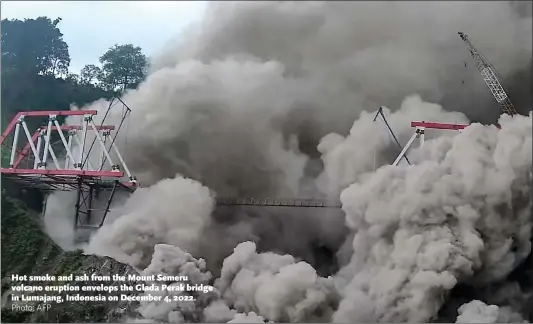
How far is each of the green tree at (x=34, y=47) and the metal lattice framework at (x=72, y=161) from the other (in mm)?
479

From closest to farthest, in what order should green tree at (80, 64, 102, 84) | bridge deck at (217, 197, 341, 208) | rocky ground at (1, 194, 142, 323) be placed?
rocky ground at (1, 194, 142, 323) < bridge deck at (217, 197, 341, 208) < green tree at (80, 64, 102, 84)

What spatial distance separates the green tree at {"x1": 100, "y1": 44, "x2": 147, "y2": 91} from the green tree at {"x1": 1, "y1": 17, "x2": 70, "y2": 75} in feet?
1.37

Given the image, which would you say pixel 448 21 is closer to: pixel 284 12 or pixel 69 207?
pixel 284 12

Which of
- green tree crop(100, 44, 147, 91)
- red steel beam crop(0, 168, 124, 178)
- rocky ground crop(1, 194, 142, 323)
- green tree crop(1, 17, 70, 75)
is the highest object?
green tree crop(1, 17, 70, 75)

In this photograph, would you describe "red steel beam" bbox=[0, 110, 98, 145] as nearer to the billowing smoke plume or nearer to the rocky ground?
the billowing smoke plume

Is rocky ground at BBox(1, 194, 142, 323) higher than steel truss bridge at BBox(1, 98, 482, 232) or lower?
lower

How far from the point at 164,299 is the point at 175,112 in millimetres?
1900

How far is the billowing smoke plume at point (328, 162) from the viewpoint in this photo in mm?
5746

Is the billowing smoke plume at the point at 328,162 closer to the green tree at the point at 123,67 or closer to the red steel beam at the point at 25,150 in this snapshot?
the green tree at the point at 123,67

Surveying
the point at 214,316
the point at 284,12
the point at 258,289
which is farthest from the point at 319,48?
the point at 214,316

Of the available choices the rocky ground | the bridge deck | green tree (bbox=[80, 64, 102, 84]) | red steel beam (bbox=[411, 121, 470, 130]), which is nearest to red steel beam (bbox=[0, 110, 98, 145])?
green tree (bbox=[80, 64, 102, 84])

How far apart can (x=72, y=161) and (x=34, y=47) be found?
1.27 m

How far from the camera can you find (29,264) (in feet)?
19.4

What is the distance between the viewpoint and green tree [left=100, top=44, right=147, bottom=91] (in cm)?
611
